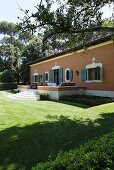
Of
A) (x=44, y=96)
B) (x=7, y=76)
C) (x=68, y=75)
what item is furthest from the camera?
(x=7, y=76)

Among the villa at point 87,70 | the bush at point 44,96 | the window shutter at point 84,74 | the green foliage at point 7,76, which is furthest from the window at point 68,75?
the green foliage at point 7,76

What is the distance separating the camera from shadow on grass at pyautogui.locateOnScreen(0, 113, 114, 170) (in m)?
6.84

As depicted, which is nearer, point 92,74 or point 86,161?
point 86,161

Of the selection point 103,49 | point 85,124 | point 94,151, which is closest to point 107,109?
point 85,124

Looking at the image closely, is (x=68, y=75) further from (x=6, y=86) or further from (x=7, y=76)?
(x=7, y=76)

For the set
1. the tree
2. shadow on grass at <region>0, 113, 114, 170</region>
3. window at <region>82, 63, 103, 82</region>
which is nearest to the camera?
shadow on grass at <region>0, 113, 114, 170</region>

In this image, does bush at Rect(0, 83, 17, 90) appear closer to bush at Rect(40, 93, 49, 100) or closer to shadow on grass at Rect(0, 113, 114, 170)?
bush at Rect(40, 93, 49, 100)

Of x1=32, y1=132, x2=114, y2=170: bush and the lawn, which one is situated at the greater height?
x1=32, y1=132, x2=114, y2=170: bush

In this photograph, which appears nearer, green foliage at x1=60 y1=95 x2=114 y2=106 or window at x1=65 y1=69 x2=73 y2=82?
green foliage at x1=60 y1=95 x2=114 y2=106

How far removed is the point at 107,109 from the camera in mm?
15508

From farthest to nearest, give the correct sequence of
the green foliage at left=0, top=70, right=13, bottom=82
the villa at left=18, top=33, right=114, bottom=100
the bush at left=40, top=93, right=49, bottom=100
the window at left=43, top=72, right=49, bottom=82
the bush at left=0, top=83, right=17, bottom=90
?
the green foliage at left=0, top=70, right=13, bottom=82, the bush at left=0, top=83, right=17, bottom=90, the window at left=43, top=72, right=49, bottom=82, the bush at left=40, top=93, right=49, bottom=100, the villa at left=18, top=33, right=114, bottom=100

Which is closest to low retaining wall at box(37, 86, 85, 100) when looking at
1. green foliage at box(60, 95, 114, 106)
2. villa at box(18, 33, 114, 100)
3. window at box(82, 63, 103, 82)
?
villa at box(18, 33, 114, 100)

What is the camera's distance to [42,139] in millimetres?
8461

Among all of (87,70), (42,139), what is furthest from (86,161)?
(87,70)
